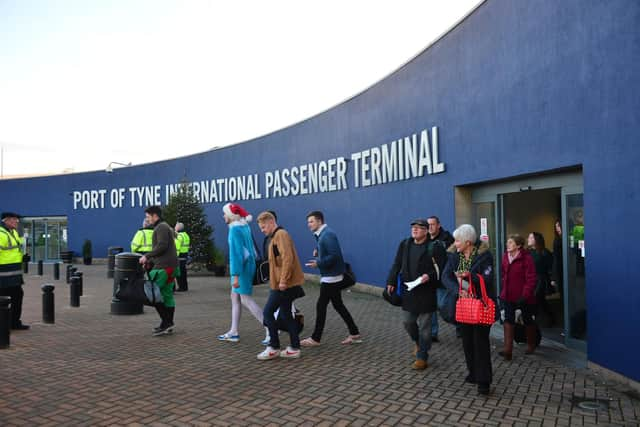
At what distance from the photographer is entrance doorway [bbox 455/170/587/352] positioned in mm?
6438

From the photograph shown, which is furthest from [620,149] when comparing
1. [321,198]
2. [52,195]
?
[52,195]

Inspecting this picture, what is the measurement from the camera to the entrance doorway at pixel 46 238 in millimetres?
27406

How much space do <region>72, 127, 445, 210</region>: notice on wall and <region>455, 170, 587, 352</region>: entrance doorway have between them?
1.25 meters

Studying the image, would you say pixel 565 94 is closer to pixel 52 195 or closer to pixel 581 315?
pixel 581 315

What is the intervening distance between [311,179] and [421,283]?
393 inches

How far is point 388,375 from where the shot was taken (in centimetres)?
559

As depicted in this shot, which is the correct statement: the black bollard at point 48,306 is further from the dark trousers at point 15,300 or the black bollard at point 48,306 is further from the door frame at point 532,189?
the door frame at point 532,189

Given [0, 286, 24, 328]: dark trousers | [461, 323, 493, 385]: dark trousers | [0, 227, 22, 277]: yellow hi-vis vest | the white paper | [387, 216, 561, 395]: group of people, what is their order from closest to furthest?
[461, 323, 493, 385]: dark trousers
[387, 216, 561, 395]: group of people
the white paper
[0, 227, 22, 277]: yellow hi-vis vest
[0, 286, 24, 328]: dark trousers

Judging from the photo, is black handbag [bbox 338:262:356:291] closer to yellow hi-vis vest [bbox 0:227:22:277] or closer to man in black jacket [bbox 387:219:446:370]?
man in black jacket [bbox 387:219:446:370]

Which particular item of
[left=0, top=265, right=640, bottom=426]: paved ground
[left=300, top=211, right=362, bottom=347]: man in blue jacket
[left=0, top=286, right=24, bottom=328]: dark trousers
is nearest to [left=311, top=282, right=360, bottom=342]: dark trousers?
[left=300, top=211, right=362, bottom=347]: man in blue jacket

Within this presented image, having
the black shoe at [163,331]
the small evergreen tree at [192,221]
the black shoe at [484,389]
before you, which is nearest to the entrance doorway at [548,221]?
the black shoe at [484,389]

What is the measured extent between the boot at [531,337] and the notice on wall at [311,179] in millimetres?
3714

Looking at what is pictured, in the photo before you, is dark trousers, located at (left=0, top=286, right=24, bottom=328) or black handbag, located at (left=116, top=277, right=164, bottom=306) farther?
dark trousers, located at (left=0, top=286, right=24, bottom=328)

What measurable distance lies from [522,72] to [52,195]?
2655cm
